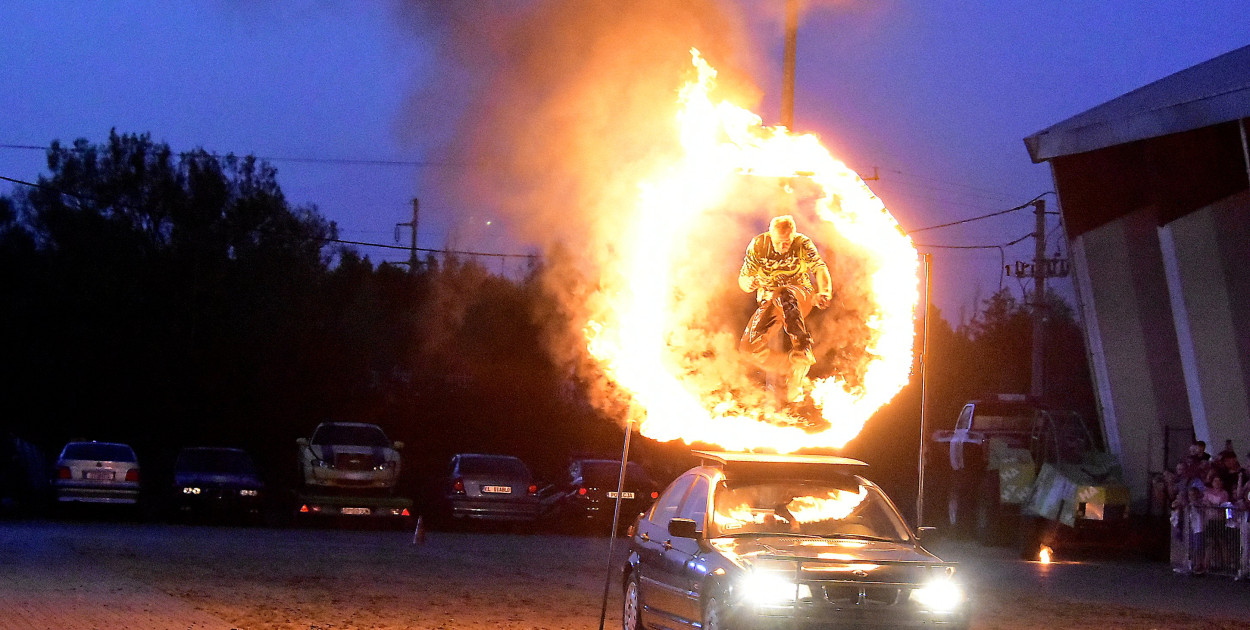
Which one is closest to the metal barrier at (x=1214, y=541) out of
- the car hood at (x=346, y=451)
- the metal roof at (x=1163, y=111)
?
the metal roof at (x=1163, y=111)

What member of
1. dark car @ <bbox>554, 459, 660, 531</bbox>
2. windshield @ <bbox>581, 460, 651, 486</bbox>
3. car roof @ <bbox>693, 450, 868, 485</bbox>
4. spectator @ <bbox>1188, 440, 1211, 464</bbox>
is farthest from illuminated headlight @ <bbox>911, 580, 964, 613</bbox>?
windshield @ <bbox>581, 460, 651, 486</bbox>

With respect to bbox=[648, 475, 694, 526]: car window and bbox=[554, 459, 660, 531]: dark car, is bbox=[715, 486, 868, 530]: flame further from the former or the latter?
bbox=[554, 459, 660, 531]: dark car

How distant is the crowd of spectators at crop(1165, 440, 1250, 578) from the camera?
20453mm

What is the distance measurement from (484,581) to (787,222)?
5.52 m

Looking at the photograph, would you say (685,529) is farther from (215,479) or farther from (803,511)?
(215,479)

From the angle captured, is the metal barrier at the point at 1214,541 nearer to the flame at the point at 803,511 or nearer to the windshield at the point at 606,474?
the windshield at the point at 606,474

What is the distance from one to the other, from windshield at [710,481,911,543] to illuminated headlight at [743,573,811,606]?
1.11 m

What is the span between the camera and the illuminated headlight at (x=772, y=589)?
9.38 m

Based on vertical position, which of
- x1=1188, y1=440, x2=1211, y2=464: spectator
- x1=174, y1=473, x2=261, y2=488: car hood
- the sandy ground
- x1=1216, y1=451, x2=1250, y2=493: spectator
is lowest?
the sandy ground

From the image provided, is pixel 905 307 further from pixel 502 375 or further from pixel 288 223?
pixel 288 223

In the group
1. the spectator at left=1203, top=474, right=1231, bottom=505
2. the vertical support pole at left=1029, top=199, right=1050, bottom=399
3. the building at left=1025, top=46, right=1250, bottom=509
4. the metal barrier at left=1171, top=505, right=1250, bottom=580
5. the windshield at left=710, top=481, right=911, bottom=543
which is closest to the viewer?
the windshield at left=710, top=481, right=911, bottom=543

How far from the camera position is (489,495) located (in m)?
27.9

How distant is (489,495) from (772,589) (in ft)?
62.1

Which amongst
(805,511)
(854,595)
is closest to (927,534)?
(805,511)
